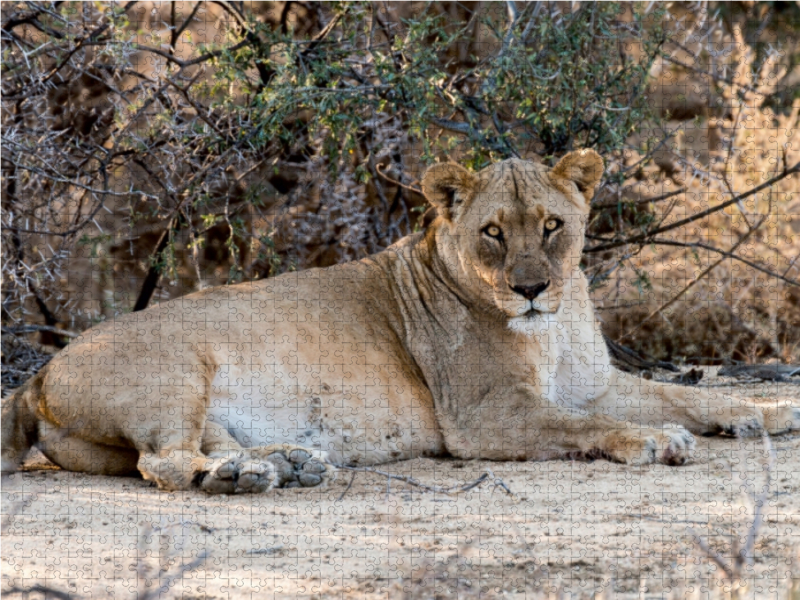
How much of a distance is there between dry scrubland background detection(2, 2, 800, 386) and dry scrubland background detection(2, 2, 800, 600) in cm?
3

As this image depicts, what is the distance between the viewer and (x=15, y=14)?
6.01 m

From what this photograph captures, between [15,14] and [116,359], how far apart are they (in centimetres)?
287

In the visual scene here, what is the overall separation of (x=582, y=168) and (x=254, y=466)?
198cm

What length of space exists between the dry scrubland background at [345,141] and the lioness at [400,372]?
0.95 meters

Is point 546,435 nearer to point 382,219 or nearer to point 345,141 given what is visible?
point 345,141

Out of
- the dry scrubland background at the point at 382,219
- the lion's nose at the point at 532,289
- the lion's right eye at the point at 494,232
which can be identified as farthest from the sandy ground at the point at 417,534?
the lion's right eye at the point at 494,232

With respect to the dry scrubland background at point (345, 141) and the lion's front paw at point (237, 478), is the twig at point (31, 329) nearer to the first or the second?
the dry scrubland background at point (345, 141)

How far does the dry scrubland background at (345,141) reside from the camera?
5.84 metres

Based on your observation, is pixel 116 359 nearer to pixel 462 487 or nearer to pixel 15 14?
pixel 462 487

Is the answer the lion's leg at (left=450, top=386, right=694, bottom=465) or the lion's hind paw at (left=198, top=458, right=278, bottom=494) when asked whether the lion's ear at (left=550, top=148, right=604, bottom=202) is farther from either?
the lion's hind paw at (left=198, top=458, right=278, bottom=494)

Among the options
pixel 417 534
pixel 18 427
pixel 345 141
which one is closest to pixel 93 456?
pixel 18 427

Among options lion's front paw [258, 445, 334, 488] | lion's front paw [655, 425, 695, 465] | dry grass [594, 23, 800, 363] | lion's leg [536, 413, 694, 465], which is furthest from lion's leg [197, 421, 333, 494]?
dry grass [594, 23, 800, 363]

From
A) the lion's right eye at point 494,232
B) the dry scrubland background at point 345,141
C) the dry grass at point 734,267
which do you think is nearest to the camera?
the lion's right eye at point 494,232

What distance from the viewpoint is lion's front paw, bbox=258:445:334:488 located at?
12.7 feet
